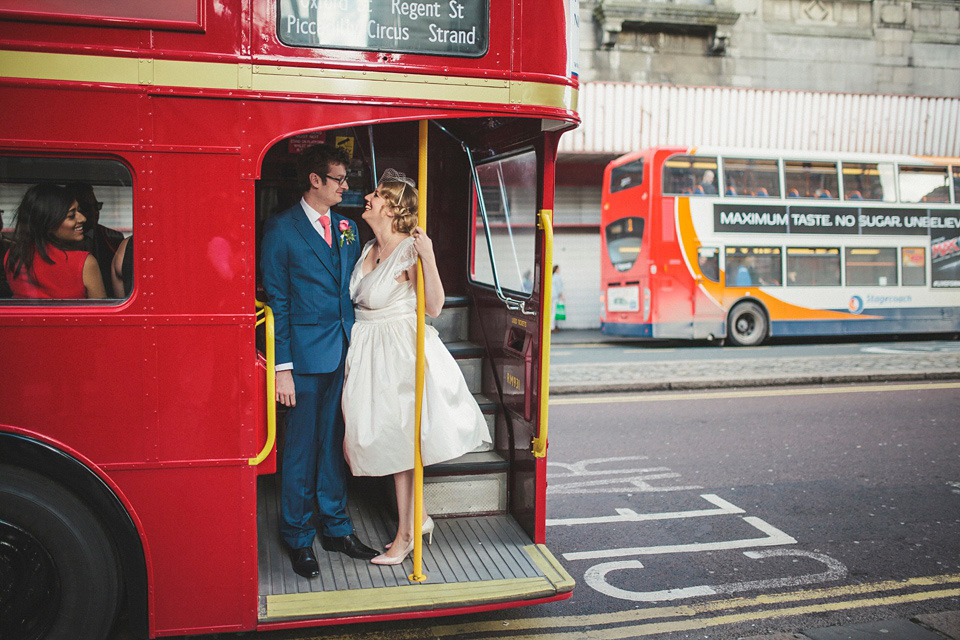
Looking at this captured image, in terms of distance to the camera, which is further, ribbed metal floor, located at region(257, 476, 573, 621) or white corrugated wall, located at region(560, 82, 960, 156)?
white corrugated wall, located at region(560, 82, 960, 156)

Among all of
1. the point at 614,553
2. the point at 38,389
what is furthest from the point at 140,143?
the point at 614,553

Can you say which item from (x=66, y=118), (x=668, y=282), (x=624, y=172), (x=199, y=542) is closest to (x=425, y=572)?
(x=199, y=542)

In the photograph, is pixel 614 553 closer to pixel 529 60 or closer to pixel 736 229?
pixel 529 60

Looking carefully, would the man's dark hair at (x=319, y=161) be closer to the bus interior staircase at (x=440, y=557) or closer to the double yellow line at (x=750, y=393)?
the bus interior staircase at (x=440, y=557)

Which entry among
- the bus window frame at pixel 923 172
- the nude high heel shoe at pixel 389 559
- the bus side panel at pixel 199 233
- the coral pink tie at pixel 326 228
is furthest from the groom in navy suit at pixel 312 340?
the bus window frame at pixel 923 172

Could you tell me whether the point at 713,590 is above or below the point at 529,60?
below

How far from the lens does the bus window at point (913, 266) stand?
16.2 meters

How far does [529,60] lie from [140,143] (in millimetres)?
1664

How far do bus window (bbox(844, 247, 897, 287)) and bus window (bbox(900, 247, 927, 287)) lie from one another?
209 millimetres

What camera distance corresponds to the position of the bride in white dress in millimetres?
3652

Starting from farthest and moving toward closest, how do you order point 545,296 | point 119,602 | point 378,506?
point 378,506, point 545,296, point 119,602

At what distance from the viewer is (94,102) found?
2846mm

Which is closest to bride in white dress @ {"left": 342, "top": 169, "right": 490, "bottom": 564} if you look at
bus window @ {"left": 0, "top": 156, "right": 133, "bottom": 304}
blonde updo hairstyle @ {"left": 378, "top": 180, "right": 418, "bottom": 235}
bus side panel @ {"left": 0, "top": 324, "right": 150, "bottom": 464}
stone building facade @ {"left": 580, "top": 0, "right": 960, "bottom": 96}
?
blonde updo hairstyle @ {"left": 378, "top": 180, "right": 418, "bottom": 235}

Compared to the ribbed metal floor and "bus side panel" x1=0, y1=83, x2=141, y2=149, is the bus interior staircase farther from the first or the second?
"bus side panel" x1=0, y1=83, x2=141, y2=149
